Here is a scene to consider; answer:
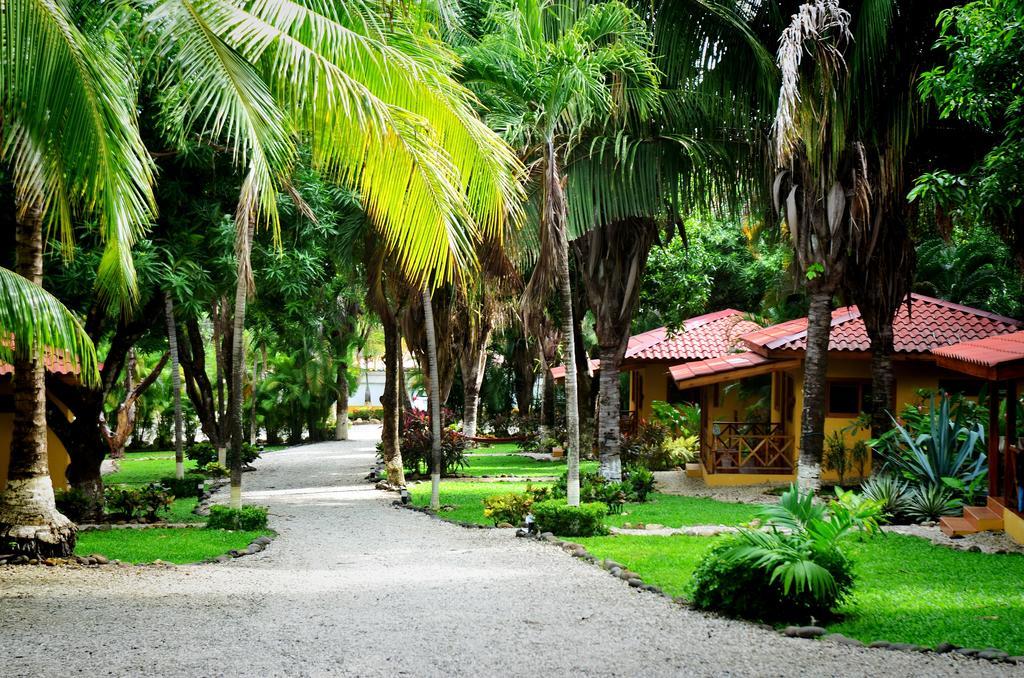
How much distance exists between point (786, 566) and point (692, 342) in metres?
20.6

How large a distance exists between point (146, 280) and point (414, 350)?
10.4 metres

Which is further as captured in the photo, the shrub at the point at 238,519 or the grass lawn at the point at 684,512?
the grass lawn at the point at 684,512

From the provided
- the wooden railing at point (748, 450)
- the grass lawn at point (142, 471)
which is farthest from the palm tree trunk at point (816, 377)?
the grass lawn at point (142, 471)

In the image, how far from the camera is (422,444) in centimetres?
2398

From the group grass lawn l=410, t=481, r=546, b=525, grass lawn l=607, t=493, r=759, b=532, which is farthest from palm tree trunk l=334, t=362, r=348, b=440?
grass lawn l=607, t=493, r=759, b=532

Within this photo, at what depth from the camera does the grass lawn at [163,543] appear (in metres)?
11.8

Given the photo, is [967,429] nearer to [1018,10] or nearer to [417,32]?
[1018,10]

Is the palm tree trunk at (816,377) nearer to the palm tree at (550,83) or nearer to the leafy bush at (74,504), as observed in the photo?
the palm tree at (550,83)

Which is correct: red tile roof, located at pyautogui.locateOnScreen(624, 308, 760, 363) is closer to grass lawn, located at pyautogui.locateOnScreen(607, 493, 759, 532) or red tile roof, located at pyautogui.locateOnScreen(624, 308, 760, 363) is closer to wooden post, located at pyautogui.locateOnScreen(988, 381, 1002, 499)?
grass lawn, located at pyautogui.locateOnScreen(607, 493, 759, 532)

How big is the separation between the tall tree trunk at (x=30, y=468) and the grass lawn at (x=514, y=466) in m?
14.9

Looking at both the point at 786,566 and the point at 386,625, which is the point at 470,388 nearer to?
the point at 386,625

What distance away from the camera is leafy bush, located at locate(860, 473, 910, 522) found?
1430 centimetres

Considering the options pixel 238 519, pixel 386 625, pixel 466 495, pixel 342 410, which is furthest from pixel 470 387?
pixel 386 625

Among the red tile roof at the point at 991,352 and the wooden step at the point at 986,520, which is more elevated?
the red tile roof at the point at 991,352
